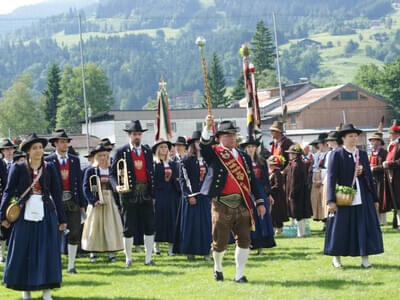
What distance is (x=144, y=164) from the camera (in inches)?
476

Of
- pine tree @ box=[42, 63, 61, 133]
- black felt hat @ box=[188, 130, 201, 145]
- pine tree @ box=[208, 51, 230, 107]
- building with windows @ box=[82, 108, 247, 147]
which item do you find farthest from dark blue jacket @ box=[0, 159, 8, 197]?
pine tree @ box=[208, 51, 230, 107]

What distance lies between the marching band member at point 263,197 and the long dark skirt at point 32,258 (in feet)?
14.6

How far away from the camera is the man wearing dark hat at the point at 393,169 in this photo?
15789 millimetres

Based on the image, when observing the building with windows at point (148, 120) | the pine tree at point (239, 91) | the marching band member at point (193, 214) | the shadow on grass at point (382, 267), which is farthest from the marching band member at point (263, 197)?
the pine tree at point (239, 91)

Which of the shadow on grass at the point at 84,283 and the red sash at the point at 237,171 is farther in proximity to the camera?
the shadow on grass at the point at 84,283

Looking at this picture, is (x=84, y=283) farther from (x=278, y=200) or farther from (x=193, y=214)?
(x=278, y=200)

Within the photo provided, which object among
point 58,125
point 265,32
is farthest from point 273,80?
point 58,125

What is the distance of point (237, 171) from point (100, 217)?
3.34m

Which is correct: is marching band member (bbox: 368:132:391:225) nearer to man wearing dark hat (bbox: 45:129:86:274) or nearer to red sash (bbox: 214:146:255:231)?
red sash (bbox: 214:146:255:231)

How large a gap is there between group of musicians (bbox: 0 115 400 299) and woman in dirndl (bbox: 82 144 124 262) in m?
0.02

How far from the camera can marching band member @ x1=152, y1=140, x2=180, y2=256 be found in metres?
13.5

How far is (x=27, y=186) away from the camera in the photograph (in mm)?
9062

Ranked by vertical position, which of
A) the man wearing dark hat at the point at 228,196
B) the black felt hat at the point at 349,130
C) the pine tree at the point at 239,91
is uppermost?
the pine tree at the point at 239,91

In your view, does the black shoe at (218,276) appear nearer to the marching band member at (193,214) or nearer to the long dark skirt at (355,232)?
the long dark skirt at (355,232)
